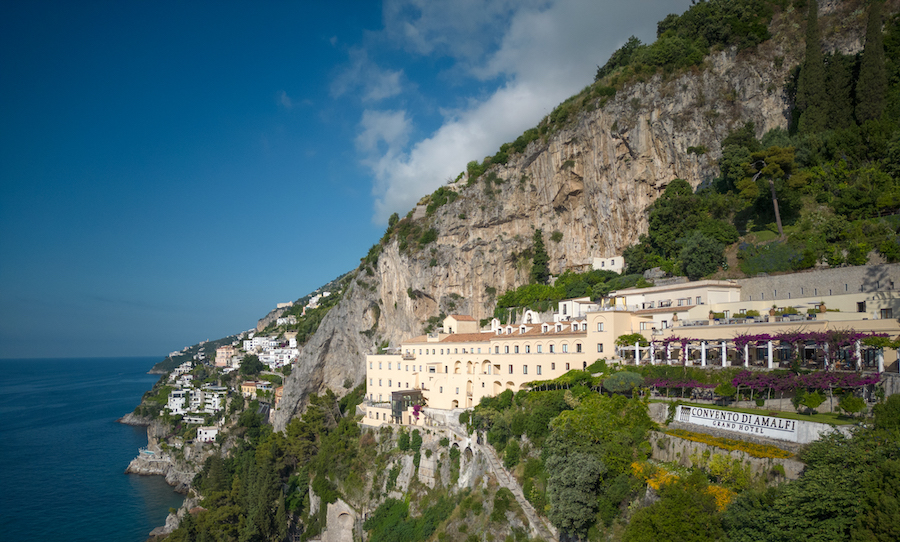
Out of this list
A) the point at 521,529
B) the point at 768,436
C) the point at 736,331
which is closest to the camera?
the point at 768,436

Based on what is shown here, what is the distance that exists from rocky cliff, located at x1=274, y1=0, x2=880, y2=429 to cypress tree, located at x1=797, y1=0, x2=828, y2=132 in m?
2.87

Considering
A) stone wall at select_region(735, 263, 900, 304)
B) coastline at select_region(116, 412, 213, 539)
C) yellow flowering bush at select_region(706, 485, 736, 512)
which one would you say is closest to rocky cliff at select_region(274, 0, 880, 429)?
coastline at select_region(116, 412, 213, 539)

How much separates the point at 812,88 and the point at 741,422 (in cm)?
3223

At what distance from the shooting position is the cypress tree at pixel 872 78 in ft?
121

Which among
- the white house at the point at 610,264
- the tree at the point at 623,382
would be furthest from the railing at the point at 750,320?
the white house at the point at 610,264

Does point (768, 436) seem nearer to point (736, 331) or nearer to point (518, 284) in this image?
point (736, 331)

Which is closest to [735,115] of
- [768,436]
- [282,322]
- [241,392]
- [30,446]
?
[768,436]

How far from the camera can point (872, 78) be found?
1462 inches

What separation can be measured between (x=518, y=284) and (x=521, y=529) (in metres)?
33.6

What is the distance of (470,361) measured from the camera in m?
38.6

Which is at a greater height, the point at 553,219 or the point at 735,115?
the point at 735,115

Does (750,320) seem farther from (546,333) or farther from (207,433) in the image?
(207,433)

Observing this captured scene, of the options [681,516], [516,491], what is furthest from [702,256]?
[681,516]

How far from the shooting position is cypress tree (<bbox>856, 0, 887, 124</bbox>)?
36.9m
